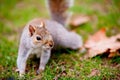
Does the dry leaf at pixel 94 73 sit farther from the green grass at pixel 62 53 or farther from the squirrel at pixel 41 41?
the squirrel at pixel 41 41

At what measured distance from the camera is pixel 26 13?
15.3 ft

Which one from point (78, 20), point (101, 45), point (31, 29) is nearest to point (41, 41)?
point (31, 29)

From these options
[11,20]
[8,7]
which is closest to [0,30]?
[11,20]

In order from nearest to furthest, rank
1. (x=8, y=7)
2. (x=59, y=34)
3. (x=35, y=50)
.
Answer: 1. (x=35, y=50)
2. (x=59, y=34)
3. (x=8, y=7)

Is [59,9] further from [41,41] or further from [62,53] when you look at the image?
[41,41]

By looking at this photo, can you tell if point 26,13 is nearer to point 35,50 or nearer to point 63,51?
point 63,51

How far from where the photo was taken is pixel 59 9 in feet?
11.9

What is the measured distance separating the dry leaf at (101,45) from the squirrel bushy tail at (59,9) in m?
0.40

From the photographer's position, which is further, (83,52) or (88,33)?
(88,33)

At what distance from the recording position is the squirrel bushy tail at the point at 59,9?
3584 millimetres

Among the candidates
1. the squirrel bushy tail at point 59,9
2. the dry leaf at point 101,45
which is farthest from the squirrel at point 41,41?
the squirrel bushy tail at point 59,9

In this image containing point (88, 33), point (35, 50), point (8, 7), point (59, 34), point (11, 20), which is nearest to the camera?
point (35, 50)

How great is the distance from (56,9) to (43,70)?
1.03 m

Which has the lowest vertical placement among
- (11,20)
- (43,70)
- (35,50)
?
(43,70)
